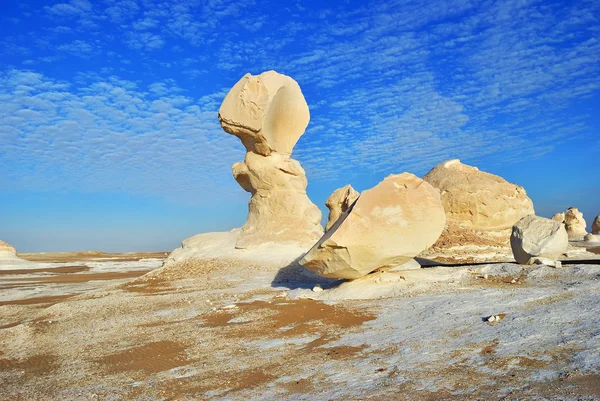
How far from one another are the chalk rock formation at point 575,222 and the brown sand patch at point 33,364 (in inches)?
1101

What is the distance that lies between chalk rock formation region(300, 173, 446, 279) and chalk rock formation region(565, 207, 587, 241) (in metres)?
23.4

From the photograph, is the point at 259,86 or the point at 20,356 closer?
the point at 20,356

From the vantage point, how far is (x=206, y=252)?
15.2 m

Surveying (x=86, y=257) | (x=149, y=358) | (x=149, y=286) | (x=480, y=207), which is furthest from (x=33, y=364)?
(x=86, y=257)

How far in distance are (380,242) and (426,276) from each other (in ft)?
3.92

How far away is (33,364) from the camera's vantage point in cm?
562

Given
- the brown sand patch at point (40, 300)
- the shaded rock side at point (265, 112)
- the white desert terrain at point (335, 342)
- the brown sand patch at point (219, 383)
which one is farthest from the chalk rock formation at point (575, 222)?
the brown sand patch at point (219, 383)

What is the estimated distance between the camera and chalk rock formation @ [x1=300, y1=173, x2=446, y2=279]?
24.9 feet

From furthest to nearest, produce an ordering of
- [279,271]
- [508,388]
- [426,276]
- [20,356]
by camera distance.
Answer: [279,271] < [426,276] < [20,356] < [508,388]

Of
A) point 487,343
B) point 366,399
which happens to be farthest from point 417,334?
point 366,399

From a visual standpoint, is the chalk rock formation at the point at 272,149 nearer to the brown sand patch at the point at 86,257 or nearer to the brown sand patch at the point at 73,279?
the brown sand patch at the point at 73,279

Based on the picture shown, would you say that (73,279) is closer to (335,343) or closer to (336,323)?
(336,323)

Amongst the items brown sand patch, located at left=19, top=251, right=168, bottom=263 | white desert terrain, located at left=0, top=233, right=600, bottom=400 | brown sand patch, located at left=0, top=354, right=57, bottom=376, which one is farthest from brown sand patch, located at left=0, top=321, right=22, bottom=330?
A: brown sand patch, located at left=19, top=251, right=168, bottom=263

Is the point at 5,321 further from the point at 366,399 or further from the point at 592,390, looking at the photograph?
the point at 592,390
